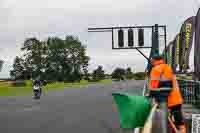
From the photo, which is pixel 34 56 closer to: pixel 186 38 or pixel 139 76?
pixel 139 76

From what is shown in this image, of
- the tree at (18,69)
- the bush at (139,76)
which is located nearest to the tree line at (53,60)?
the tree at (18,69)

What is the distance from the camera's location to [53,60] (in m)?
156

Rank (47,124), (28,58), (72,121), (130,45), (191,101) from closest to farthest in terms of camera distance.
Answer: (47,124) < (72,121) < (191,101) < (130,45) < (28,58)

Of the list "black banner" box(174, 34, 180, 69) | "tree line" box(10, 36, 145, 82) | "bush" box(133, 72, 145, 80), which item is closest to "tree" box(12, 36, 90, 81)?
"tree line" box(10, 36, 145, 82)

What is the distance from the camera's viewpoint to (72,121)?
54.0 ft

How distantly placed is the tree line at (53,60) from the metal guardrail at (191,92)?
417 feet

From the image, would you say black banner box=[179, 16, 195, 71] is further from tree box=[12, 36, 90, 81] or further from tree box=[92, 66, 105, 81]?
tree box=[92, 66, 105, 81]

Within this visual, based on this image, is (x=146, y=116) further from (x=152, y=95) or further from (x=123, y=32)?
(x=123, y=32)

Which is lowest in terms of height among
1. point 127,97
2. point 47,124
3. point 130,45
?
point 47,124

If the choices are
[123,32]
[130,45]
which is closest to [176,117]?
[130,45]

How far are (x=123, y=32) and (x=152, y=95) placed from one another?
1195 inches

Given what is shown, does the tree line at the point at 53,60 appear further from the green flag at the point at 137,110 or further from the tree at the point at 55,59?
the green flag at the point at 137,110

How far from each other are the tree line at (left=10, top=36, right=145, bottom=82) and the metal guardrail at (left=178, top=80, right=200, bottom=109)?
417 feet

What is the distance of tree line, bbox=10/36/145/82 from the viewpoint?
15262 centimetres
